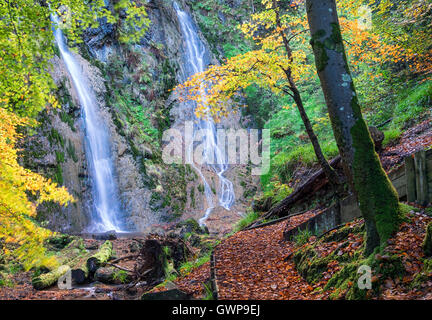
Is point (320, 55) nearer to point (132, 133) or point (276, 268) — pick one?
point (276, 268)

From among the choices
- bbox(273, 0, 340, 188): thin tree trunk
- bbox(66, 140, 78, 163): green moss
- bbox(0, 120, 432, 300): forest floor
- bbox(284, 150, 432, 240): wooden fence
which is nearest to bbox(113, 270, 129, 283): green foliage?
bbox(0, 120, 432, 300): forest floor

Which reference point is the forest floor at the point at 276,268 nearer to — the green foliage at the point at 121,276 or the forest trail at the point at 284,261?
the forest trail at the point at 284,261

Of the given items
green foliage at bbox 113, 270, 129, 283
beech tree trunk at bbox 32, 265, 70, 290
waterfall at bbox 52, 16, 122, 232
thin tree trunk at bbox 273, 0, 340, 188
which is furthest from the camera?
waterfall at bbox 52, 16, 122, 232

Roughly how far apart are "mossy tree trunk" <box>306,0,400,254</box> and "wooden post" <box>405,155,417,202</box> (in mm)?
770

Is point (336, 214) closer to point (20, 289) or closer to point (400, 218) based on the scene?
point (400, 218)

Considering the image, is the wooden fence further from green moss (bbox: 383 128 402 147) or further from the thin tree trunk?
green moss (bbox: 383 128 402 147)

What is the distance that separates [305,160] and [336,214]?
5576mm

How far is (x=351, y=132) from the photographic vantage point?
366cm

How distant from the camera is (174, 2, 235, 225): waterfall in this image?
20.1 meters

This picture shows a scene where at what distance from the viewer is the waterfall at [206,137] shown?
20.1m

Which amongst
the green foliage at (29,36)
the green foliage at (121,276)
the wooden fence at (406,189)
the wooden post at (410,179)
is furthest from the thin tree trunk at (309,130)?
the green foliage at (121,276)

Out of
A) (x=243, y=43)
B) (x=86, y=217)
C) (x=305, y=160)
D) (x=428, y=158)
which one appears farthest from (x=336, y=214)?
(x=243, y=43)

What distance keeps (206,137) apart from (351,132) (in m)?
19.3
